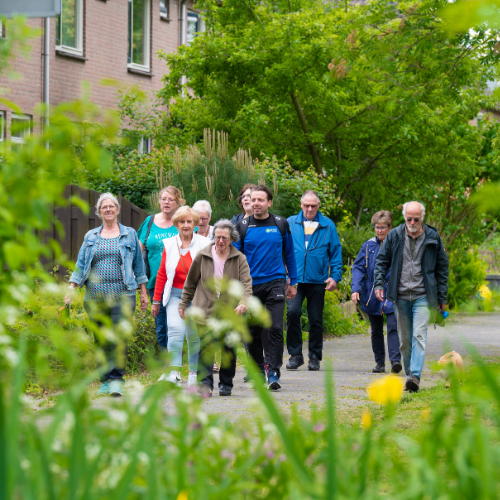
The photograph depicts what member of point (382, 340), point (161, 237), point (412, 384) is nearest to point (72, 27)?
point (161, 237)

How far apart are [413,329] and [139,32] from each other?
1718cm

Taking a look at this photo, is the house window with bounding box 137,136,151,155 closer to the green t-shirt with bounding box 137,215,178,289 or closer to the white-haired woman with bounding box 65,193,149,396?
the green t-shirt with bounding box 137,215,178,289

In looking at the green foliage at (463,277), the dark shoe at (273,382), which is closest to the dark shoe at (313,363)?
the dark shoe at (273,382)

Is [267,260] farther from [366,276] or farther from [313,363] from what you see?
[366,276]

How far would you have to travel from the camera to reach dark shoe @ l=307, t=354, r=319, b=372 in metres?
9.64

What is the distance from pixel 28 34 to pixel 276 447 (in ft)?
4.53

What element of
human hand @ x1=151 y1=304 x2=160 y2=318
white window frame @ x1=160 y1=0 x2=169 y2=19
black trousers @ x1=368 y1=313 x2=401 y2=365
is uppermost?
white window frame @ x1=160 y1=0 x2=169 y2=19

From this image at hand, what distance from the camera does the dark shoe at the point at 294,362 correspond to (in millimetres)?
9633

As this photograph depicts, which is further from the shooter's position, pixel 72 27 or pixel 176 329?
pixel 72 27

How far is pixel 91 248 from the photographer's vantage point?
7.62 meters

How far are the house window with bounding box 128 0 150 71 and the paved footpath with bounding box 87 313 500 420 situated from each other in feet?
39.9

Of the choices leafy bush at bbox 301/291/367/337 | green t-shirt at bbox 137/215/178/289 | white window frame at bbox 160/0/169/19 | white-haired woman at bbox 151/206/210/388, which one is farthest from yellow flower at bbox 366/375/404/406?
white window frame at bbox 160/0/169/19

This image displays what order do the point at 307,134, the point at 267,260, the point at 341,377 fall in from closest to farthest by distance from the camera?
the point at 267,260 < the point at 341,377 < the point at 307,134

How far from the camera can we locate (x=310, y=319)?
10.0 metres
